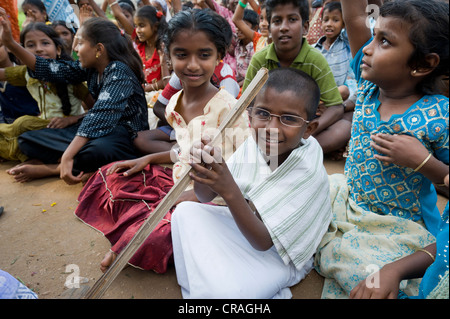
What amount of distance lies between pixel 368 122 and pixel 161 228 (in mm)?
1246

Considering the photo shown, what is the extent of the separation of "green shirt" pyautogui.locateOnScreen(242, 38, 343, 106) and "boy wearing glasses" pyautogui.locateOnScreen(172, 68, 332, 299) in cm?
140

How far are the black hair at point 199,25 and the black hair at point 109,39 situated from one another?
0.88m

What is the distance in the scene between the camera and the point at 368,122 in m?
1.69

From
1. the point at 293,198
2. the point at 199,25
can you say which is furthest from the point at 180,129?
the point at 293,198

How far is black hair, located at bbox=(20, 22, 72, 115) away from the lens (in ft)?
10.5

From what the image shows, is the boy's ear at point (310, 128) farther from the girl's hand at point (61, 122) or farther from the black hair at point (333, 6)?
the black hair at point (333, 6)

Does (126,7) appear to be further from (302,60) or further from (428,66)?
(428,66)

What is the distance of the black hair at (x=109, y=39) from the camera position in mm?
2832

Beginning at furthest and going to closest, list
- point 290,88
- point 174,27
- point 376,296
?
point 174,27, point 290,88, point 376,296

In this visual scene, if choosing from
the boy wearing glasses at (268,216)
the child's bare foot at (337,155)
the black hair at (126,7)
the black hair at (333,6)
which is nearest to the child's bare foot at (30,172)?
the boy wearing glasses at (268,216)

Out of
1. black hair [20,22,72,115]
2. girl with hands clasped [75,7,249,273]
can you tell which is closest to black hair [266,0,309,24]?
girl with hands clasped [75,7,249,273]

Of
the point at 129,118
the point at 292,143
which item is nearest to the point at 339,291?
the point at 292,143

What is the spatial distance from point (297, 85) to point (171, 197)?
0.77 metres
